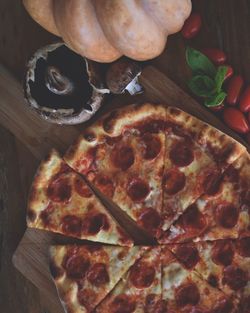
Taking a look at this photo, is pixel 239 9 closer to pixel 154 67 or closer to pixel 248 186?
pixel 154 67

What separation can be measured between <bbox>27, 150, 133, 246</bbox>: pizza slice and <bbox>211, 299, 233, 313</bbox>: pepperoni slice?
2.34 feet

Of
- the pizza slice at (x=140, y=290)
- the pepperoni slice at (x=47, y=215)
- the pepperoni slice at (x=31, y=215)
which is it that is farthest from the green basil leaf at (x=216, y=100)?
the pepperoni slice at (x=31, y=215)

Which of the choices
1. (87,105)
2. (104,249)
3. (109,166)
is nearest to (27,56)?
(87,105)

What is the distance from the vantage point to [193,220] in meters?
3.79

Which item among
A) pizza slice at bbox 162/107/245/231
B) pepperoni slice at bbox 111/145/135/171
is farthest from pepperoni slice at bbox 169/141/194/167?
pepperoni slice at bbox 111/145/135/171

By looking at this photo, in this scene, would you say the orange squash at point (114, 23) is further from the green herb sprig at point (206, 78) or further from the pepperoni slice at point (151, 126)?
the pepperoni slice at point (151, 126)

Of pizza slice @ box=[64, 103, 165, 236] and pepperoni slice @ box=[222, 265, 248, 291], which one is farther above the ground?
pizza slice @ box=[64, 103, 165, 236]

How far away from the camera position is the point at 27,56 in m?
4.15

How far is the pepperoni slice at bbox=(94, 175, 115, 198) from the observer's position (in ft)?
12.9

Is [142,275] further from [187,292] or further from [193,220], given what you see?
[193,220]

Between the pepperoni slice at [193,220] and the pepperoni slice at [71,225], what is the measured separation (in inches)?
25.9

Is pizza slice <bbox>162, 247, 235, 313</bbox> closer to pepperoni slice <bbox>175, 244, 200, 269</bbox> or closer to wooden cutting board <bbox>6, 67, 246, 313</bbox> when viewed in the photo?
pepperoni slice <bbox>175, 244, 200, 269</bbox>

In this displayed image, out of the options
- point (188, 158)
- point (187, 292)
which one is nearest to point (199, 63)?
point (188, 158)

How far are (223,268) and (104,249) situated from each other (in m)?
0.75
